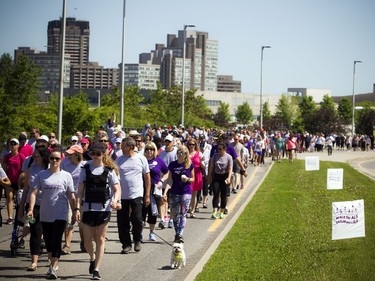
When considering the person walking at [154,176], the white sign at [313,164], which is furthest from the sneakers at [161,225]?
the white sign at [313,164]

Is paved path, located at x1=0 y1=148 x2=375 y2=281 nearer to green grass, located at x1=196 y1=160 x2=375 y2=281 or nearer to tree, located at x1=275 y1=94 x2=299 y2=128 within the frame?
green grass, located at x1=196 y1=160 x2=375 y2=281

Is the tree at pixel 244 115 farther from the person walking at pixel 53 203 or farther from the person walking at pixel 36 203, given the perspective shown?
the person walking at pixel 53 203

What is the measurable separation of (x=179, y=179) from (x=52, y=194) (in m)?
3.86

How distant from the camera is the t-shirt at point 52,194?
10.8m

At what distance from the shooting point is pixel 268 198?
2305 cm

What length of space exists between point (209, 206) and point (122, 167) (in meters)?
9.03

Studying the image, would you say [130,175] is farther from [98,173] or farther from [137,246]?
[98,173]

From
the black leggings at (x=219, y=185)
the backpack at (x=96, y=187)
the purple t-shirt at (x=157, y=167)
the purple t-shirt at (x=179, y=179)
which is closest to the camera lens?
the backpack at (x=96, y=187)

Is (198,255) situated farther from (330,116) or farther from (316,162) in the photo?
(330,116)

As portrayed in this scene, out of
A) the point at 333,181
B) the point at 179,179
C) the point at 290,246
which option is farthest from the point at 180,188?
the point at 333,181

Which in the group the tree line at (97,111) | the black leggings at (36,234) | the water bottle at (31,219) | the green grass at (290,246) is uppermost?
the tree line at (97,111)

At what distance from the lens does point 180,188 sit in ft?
46.0

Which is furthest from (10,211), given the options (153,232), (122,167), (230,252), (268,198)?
(268,198)

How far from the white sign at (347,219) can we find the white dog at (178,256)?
318 centimetres
